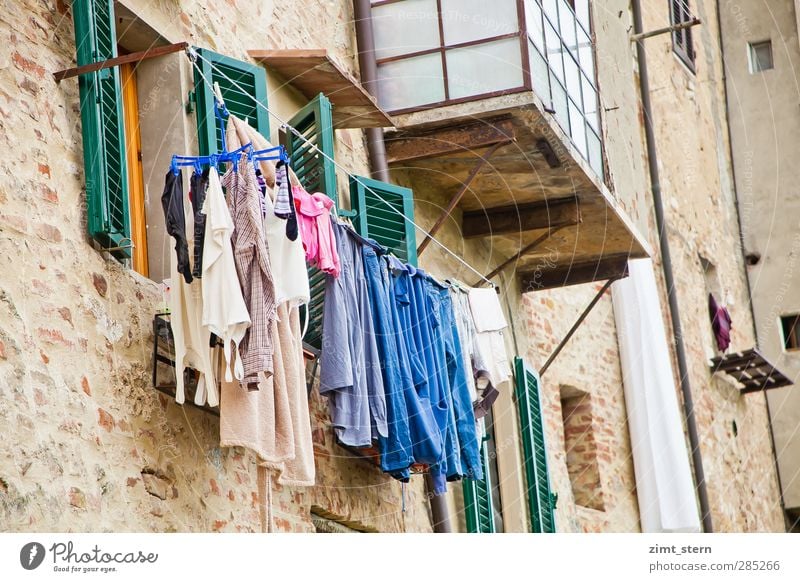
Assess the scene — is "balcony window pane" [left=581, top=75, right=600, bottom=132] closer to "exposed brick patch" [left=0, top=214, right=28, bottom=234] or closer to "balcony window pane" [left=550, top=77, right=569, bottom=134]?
"balcony window pane" [left=550, top=77, right=569, bottom=134]

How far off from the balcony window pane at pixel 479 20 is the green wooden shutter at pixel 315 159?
1.59 metres

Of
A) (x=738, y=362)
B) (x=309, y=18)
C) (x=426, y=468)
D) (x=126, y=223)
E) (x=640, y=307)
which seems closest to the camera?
(x=126, y=223)

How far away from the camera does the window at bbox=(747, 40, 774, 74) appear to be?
21.7 meters

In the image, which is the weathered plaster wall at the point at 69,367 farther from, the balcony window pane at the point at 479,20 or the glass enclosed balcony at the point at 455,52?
the balcony window pane at the point at 479,20

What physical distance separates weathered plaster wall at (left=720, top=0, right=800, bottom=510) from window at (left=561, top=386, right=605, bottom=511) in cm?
670

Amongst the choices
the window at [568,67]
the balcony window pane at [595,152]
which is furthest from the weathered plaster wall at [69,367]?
the balcony window pane at [595,152]

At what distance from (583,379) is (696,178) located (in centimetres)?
599

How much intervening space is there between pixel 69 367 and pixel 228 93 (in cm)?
244

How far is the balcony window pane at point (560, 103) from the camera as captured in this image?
1178 centimetres

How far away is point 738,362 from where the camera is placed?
18875mm

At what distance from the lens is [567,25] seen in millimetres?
12633

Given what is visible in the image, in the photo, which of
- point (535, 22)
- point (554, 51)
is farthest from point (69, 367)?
point (554, 51)

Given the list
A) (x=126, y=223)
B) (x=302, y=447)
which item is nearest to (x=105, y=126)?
(x=126, y=223)

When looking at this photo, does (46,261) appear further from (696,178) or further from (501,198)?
(696,178)
